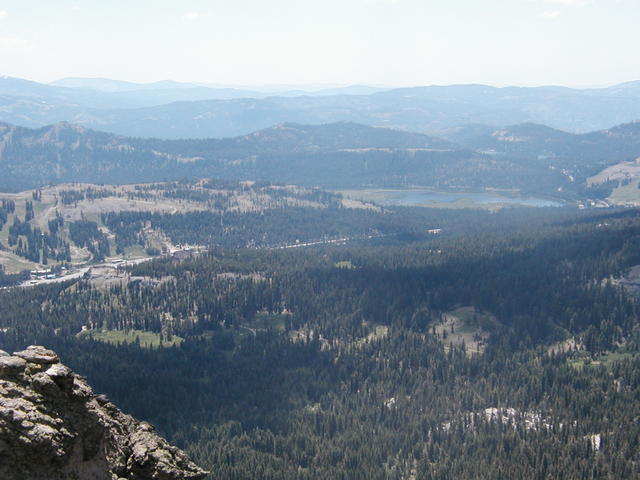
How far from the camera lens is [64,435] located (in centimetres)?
4256

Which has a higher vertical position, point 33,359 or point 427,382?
point 33,359

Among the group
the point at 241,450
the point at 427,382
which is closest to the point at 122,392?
the point at 241,450

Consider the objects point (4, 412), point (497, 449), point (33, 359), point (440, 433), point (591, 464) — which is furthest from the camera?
point (440, 433)

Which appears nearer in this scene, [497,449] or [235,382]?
[497,449]

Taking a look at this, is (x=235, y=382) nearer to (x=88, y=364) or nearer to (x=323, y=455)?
(x=88, y=364)

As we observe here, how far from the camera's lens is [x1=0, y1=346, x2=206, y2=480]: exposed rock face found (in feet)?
133

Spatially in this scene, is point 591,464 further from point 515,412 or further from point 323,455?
point 323,455

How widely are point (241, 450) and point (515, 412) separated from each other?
203 ft

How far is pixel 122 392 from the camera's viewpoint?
180 m

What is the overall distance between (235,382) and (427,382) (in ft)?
156

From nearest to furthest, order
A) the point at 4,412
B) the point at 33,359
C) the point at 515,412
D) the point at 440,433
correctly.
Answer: the point at 4,412 → the point at 33,359 → the point at 440,433 → the point at 515,412

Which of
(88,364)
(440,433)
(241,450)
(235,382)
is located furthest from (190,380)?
(440,433)

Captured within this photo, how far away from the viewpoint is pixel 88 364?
19775 cm

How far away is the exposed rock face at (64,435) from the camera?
4047 centimetres
